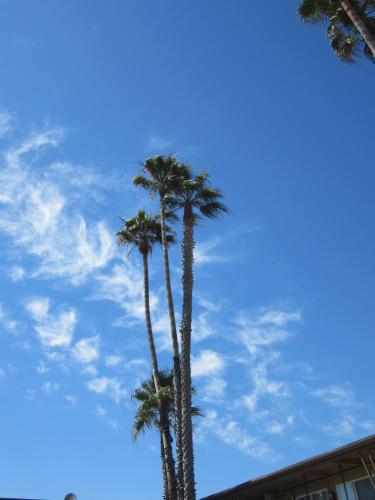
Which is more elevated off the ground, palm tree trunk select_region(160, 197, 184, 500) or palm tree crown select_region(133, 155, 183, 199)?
palm tree crown select_region(133, 155, 183, 199)

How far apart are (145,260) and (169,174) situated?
492 centimetres

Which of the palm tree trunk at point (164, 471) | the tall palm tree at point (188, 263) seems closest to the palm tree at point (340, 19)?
the tall palm tree at point (188, 263)

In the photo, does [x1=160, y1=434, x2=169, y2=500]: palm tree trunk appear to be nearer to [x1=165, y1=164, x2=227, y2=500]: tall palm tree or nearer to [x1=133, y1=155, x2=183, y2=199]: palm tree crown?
[x1=165, y1=164, x2=227, y2=500]: tall palm tree

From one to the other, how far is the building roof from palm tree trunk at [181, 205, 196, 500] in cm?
199

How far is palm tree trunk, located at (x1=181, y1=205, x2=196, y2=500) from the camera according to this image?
19797 millimetres

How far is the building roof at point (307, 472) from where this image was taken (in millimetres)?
15758

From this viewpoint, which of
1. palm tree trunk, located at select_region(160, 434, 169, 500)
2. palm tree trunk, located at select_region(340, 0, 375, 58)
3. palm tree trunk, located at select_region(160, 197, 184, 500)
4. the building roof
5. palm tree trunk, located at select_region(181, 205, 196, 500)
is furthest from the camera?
palm tree trunk, located at select_region(160, 434, 169, 500)

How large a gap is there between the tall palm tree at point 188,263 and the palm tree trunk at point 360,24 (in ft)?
31.8

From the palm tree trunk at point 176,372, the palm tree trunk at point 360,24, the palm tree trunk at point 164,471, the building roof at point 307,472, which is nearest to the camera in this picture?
the building roof at point 307,472

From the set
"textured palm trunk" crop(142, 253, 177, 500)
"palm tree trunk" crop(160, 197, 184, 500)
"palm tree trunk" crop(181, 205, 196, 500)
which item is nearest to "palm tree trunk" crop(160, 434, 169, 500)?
"textured palm trunk" crop(142, 253, 177, 500)

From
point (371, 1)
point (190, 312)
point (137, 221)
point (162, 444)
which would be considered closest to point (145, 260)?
point (137, 221)

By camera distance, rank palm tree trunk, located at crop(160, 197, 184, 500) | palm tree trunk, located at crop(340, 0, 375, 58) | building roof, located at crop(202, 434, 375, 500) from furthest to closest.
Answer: palm tree trunk, located at crop(160, 197, 184, 500) → palm tree trunk, located at crop(340, 0, 375, 58) → building roof, located at crop(202, 434, 375, 500)

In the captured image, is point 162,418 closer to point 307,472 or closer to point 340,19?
point 307,472

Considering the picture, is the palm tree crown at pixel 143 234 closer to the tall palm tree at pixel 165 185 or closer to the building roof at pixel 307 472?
the tall palm tree at pixel 165 185
